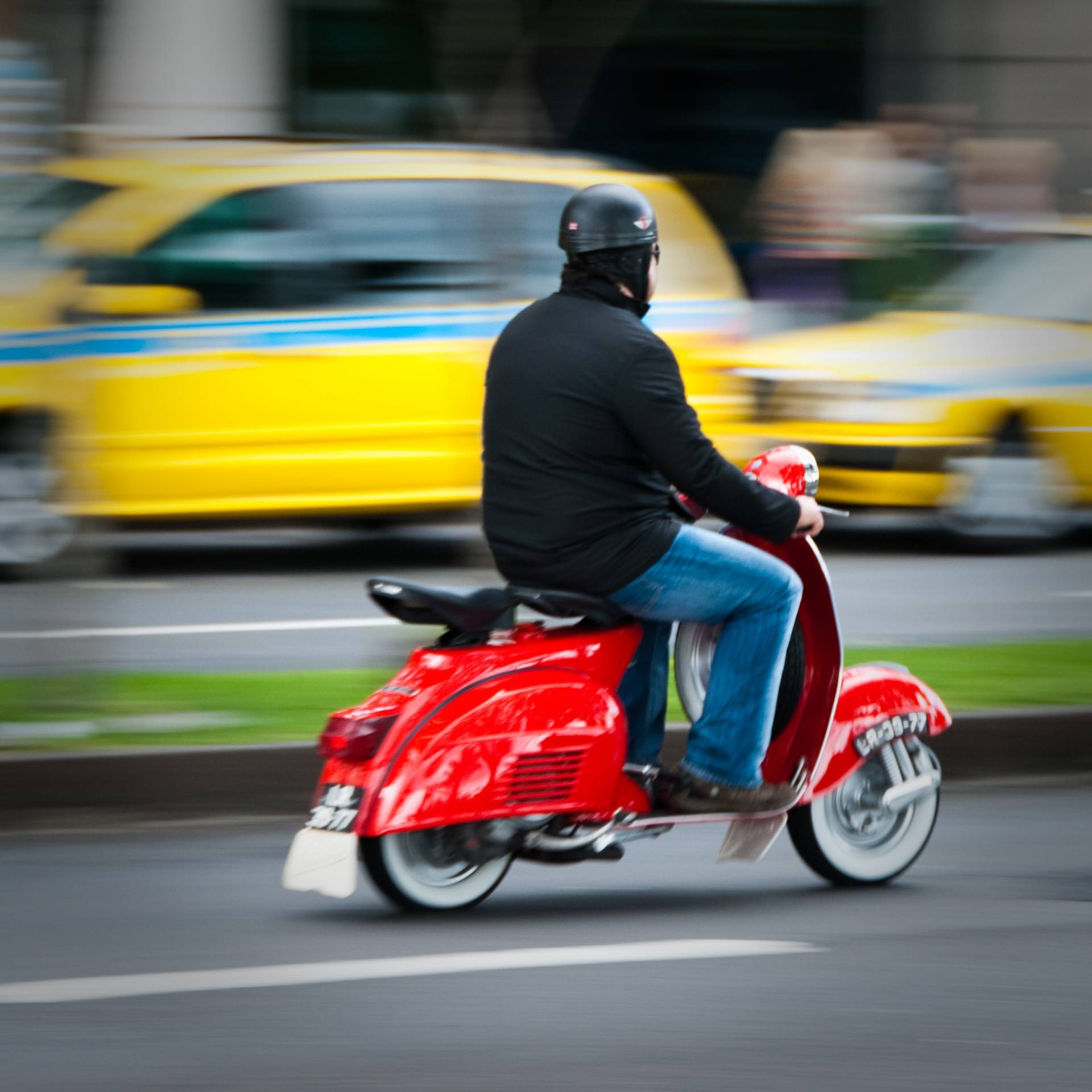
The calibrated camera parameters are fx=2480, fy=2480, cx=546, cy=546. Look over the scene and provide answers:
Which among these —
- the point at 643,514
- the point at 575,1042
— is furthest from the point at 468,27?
the point at 575,1042

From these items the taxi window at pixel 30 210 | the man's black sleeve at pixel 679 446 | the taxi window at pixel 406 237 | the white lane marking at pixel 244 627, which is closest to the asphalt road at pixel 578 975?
the man's black sleeve at pixel 679 446

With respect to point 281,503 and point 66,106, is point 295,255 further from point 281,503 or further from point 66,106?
point 66,106

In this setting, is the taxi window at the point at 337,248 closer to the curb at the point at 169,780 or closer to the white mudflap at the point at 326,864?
the curb at the point at 169,780

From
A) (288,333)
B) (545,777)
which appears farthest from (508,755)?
(288,333)

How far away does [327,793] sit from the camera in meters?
5.41

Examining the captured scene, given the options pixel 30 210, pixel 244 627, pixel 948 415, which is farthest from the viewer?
pixel 948 415

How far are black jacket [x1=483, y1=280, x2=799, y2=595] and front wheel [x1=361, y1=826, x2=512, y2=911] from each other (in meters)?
0.62

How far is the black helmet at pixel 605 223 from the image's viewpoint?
5.46 metres

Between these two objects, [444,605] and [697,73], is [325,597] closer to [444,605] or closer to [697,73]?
[444,605]

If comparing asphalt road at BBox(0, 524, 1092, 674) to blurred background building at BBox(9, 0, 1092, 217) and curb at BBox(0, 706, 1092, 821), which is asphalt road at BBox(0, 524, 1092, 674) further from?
blurred background building at BBox(9, 0, 1092, 217)

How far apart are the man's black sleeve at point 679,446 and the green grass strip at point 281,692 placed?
1431mm

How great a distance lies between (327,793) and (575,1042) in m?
1.08

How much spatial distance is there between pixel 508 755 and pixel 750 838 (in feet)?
2.40

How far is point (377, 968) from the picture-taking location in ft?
16.7
